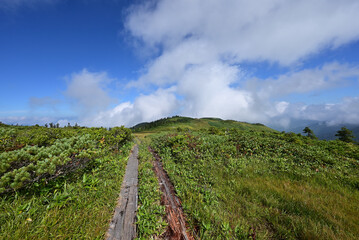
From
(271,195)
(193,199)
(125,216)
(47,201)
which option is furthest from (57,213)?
(271,195)

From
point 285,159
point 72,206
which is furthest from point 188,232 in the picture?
point 285,159

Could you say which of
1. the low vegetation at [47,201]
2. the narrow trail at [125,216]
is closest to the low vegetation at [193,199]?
the low vegetation at [47,201]

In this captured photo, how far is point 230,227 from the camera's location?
12.2 feet

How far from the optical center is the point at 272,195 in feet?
17.2

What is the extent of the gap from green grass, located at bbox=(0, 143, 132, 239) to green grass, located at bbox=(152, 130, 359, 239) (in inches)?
106

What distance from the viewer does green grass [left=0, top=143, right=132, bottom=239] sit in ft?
9.52

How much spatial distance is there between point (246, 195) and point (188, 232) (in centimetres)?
311

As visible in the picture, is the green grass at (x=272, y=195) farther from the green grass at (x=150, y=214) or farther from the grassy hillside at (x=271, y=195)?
the green grass at (x=150, y=214)

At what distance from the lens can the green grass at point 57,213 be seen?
290cm

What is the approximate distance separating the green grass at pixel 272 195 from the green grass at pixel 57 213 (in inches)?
106

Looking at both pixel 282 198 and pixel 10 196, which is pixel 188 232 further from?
pixel 10 196

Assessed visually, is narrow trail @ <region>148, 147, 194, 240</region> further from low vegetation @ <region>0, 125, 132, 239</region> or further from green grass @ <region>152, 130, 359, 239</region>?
low vegetation @ <region>0, 125, 132, 239</region>

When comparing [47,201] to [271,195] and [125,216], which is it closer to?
[125,216]

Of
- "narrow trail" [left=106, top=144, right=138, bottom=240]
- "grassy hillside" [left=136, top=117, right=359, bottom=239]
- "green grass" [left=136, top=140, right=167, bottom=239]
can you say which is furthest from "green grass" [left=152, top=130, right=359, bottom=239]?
"narrow trail" [left=106, top=144, right=138, bottom=240]
